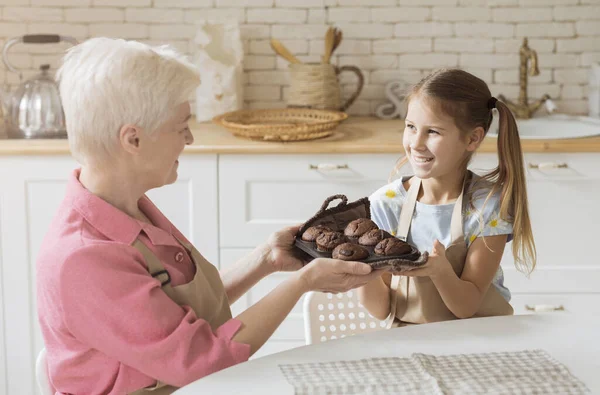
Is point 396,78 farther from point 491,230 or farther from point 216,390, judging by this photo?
point 216,390

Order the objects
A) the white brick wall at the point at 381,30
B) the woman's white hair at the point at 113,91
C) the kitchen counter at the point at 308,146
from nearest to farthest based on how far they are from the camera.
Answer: the woman's white hair at the point at 113,91 < the kitchen counter at the point at 308,146 < the white brick wall at the point at 381,30

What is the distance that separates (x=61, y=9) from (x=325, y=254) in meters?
2.37

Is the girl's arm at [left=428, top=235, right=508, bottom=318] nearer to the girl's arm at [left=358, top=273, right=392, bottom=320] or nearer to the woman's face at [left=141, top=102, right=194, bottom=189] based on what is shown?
the girl's arm at [left=358, top=273, right=392, bottom=320]

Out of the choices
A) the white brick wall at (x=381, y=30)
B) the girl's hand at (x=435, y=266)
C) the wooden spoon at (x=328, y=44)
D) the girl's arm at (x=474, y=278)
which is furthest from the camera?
the white brick wall at (x=381, y=30)

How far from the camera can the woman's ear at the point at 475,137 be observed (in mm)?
2201

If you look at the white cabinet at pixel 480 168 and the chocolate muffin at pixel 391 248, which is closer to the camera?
the chocolate muffin at pixel 391 248

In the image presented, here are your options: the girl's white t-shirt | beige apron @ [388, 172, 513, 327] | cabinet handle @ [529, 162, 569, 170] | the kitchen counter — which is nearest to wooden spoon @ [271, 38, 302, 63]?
the kitchen counter

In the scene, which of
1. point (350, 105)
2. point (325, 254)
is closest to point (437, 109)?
point (325, 254)

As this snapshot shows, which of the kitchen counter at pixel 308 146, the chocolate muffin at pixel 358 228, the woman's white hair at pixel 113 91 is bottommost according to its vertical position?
the chocolate muffin at pixel 358 228

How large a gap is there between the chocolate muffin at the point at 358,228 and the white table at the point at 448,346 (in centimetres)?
28

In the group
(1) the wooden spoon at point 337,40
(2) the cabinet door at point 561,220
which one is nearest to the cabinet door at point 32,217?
(1) the wooden spoon at point 337,40

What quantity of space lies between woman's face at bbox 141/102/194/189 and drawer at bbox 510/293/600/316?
6.21 ft

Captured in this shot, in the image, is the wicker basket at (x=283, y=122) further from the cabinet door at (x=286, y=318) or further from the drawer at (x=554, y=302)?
the drawer at (x=554, y=302)

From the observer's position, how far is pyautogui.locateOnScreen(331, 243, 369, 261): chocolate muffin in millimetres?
1923
